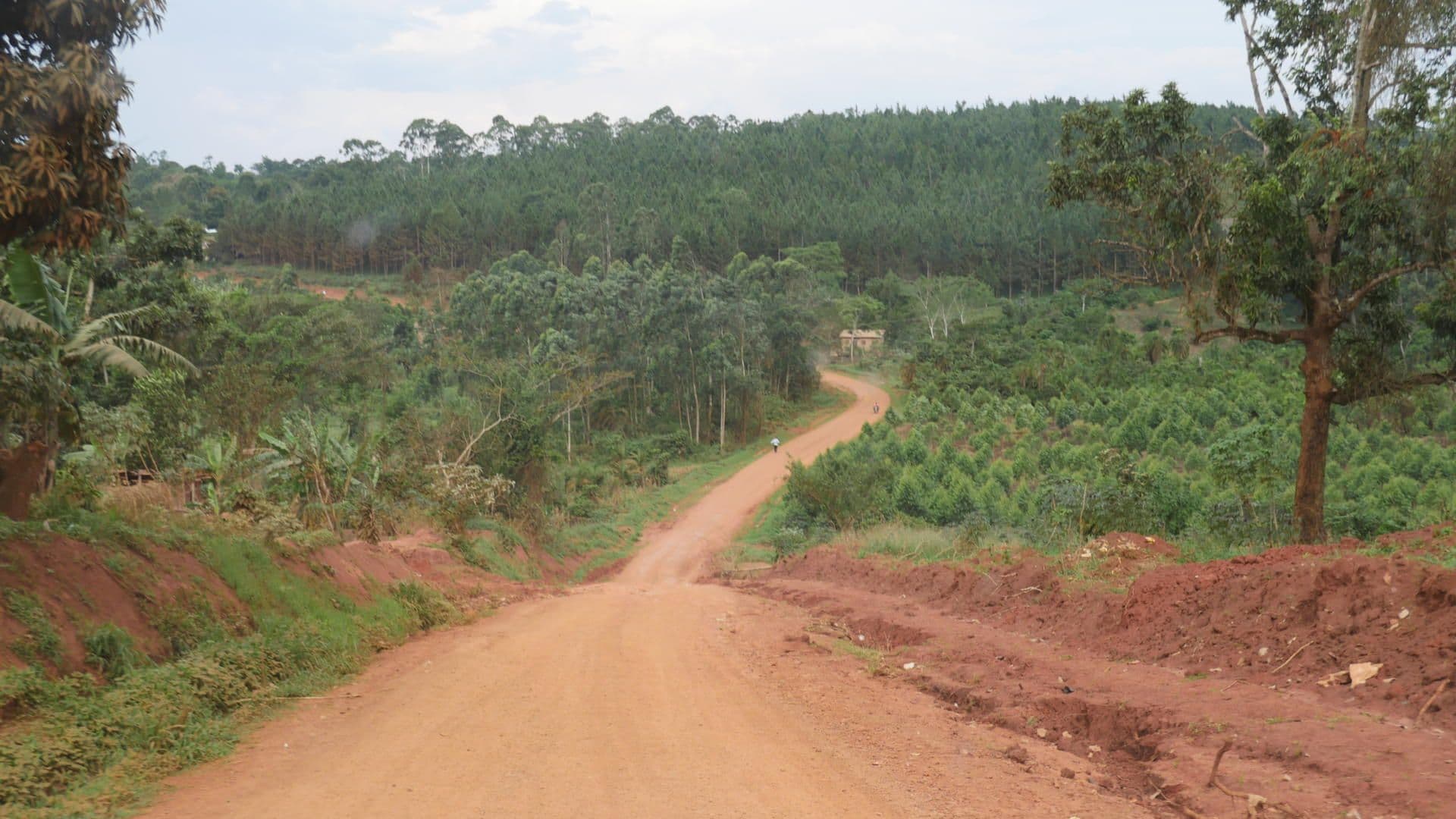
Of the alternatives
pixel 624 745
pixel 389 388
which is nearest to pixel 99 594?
pixel 624 745

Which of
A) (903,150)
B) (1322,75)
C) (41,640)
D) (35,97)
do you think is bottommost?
(41,640)

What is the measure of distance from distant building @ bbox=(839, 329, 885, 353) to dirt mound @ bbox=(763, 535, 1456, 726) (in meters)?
60.5

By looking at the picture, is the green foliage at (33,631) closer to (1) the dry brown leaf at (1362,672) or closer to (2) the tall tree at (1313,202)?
(1) the dry brown leaf at (1362,672)

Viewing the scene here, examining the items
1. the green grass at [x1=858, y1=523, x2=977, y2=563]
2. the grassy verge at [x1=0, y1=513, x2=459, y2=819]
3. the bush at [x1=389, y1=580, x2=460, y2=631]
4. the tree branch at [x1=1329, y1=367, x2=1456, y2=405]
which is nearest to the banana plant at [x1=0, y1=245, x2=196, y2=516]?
the grassy verge at [x1=0, y1=513, x2=459, y2=819]

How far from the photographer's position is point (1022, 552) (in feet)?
42.7

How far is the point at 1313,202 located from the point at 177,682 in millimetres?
13179

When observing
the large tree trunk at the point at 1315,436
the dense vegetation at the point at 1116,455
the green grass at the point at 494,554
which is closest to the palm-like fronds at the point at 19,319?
the green grass at the point at 494,554

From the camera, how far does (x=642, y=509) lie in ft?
98.0

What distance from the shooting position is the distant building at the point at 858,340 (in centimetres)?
7125

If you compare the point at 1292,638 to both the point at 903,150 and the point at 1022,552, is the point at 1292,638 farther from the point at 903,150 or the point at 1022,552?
the point at 903,150

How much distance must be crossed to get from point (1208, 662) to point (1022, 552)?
5.07m

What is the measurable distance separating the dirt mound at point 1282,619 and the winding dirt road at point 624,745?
7.32 ft

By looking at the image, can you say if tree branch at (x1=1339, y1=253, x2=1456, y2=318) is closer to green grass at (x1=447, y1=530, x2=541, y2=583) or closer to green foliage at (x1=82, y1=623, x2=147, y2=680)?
green foliage at (x1=82, y1=623, x2=147, y2=680)

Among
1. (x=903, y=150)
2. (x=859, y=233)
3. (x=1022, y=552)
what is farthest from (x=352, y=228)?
(x=1022, y=552)
